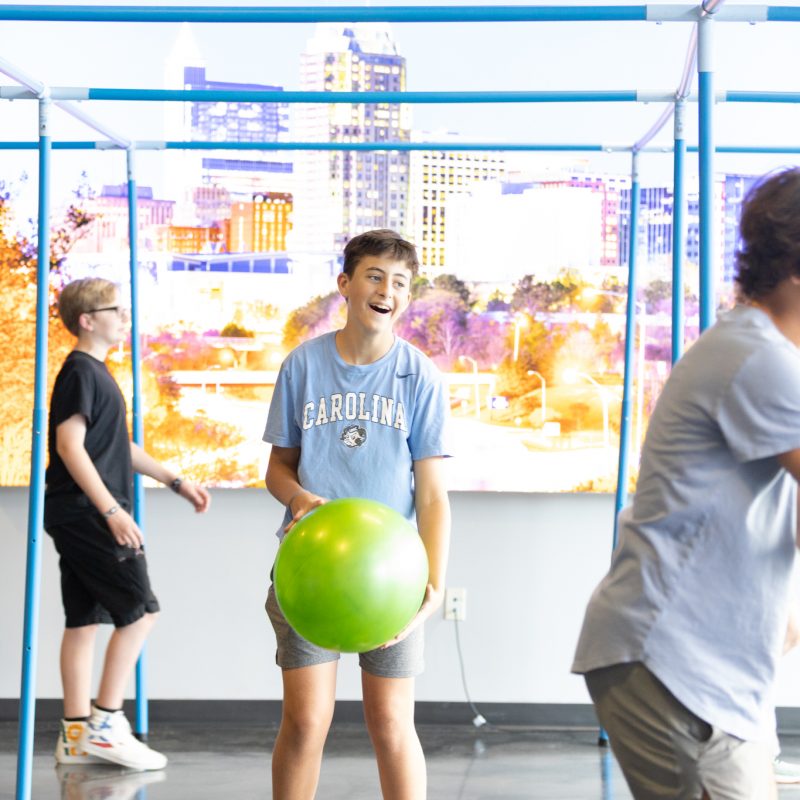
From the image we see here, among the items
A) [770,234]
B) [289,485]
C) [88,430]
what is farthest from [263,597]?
[770,234]

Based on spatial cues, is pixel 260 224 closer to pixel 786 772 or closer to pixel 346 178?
pixel 346 178

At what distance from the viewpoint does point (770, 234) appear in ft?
4.66

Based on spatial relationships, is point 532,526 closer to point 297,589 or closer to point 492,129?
point 492,129

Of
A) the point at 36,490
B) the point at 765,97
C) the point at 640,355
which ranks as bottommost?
the point at 36,490

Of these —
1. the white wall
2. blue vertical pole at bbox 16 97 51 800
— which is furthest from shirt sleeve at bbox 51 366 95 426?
the white wall

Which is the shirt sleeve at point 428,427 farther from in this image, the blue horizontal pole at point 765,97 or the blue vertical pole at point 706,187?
the blue horizontal pole at point 765,97

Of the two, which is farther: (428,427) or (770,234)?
(428,427)

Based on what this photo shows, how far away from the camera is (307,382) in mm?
2467

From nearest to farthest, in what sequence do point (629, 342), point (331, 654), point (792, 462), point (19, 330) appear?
point (792, 462) → point (331, 654) → point (629, 342) → point (19, 330)

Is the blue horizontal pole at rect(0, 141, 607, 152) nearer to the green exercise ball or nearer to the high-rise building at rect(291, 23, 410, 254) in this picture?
the high-rise building at rect(291, 23, 410, 254)

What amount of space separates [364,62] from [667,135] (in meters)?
1.26

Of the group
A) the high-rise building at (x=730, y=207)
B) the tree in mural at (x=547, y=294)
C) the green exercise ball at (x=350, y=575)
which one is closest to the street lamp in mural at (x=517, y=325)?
the tree in mural at (x=547, y=294)

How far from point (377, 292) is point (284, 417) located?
32 cm

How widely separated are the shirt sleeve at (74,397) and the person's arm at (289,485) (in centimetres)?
131
